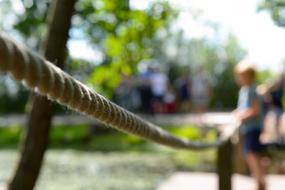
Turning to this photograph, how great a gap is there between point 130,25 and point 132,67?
48 cm

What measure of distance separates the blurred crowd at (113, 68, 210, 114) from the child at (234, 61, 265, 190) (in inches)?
364

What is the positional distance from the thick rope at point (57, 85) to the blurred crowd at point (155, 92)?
44.7 ft

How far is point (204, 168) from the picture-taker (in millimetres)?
9836

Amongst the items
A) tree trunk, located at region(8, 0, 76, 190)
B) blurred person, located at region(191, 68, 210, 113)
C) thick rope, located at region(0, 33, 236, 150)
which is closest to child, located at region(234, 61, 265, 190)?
tree trunk, located at region(8, 0, 76, 190)

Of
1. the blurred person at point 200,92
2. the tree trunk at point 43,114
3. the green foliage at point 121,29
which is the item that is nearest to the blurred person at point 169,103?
the blurred person at point 200,92

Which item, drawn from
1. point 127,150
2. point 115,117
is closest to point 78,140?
point 127,150

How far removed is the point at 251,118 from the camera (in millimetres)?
6418

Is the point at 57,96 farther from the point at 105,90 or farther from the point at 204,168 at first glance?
the point at 204,168

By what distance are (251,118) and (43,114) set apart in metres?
2.89

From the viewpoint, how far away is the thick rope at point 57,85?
1179 mm

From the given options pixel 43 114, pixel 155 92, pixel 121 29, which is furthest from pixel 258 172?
pixel 155 92

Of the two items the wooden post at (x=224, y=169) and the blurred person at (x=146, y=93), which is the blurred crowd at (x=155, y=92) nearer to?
the blurred person at (x=146, y=93)

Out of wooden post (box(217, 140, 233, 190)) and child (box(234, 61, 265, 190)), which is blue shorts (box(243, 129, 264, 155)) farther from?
wooden post (box(217, 140, 233, 190))

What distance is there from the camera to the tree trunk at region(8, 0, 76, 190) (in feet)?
13.2
